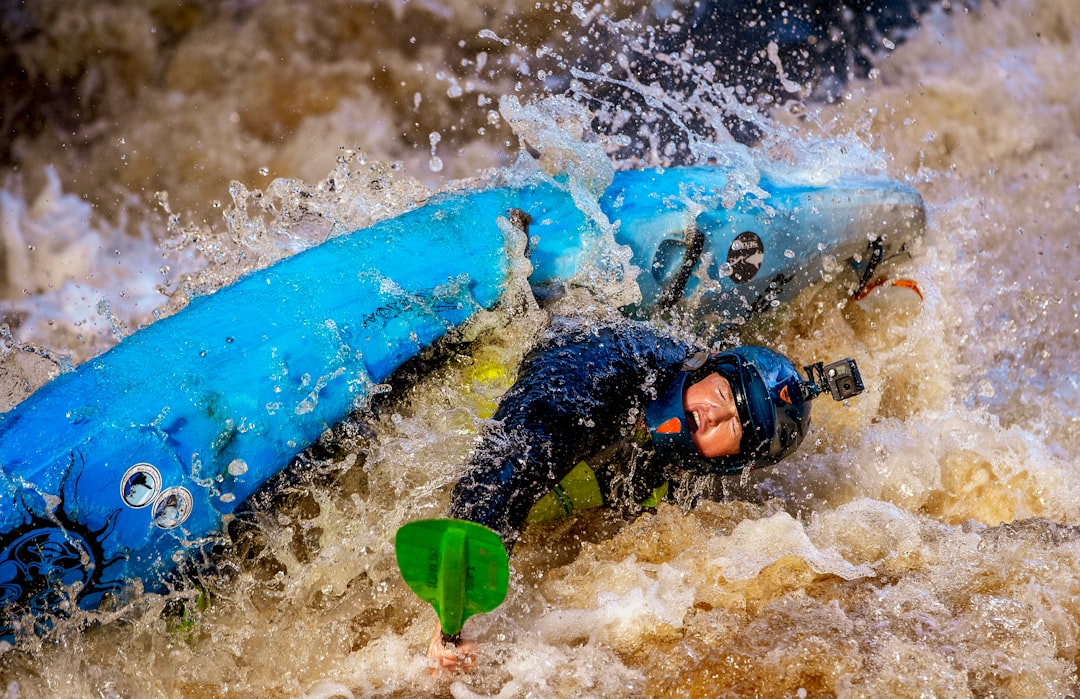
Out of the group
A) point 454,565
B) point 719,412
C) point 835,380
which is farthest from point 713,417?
point 454,565

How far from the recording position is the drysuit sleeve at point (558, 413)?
208 cm

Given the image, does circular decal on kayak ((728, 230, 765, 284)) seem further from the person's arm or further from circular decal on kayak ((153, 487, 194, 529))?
circular decal on kayak ((153, 487, 194, 529))

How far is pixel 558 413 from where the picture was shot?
7.36 feet

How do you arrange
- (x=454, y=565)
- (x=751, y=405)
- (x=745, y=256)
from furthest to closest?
(x=745, y=256) < (x=751, y=405) < (x=454, y=565)

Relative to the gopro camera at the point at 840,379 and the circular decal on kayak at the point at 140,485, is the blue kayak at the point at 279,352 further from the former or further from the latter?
the gopro camera at the point at 840,379

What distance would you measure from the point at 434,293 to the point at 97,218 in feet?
11.6

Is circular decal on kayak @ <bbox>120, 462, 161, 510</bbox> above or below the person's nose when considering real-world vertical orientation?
above

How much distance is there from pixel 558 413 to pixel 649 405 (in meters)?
0.38

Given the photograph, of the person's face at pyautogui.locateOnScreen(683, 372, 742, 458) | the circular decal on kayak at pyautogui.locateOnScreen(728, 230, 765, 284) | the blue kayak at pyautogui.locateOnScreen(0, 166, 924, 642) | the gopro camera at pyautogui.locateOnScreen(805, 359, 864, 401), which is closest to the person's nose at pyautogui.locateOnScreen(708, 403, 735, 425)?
the person's face at pyautogui.locateOnScreen(683, 372, 742, 458)

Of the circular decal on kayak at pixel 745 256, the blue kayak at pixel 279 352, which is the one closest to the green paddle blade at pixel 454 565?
the blue kayak at pixel 279 352

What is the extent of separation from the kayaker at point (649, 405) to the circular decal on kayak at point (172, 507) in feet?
2.44

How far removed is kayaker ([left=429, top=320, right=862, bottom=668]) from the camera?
227cm

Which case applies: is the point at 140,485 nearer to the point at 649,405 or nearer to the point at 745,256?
the point at 649,405

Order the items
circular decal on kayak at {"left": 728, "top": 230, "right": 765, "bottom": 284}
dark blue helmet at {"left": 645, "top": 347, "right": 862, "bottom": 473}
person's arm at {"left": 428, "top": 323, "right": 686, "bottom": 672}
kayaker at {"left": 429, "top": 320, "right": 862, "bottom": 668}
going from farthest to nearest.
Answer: circular decal on kayak at {"left": 728, "top": 230, "right": 765, "bottom": 284} < dark blue helmet at {"left": 645, "top": 347, "right": 862, "bottom": 473} < kayaker at {"left": 429, "top": 320, "right": 862, "bottom": 668} < person's arm at {"left": 428, "top": 323, "right": 686, "bottom": 672}
